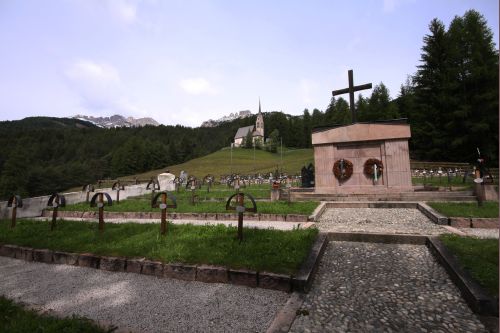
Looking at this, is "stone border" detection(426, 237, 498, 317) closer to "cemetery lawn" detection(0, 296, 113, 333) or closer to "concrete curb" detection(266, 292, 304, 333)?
"concrete curb" detection(266, 292, 304, 333)

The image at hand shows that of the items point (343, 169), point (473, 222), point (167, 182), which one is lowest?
point (473, 222)

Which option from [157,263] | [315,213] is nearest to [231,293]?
[157,263]

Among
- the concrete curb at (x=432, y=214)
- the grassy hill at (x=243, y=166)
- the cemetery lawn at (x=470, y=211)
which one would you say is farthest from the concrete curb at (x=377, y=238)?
the grassy hill at (x=243, y=166)

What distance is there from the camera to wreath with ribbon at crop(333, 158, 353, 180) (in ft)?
48.2

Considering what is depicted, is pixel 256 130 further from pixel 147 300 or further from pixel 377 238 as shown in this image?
pixel 147 300

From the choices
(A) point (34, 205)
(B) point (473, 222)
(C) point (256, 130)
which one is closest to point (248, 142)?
(C) point (256, 130)

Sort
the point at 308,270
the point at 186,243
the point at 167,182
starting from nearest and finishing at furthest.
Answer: the point at 308,270 < the point at 186,243 < the point at 167,182

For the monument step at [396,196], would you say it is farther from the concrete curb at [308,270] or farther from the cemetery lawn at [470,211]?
the concrete curb at [308,270]

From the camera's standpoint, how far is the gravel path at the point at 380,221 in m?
7.32

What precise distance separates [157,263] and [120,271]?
95cm

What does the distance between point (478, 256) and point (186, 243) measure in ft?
19.5

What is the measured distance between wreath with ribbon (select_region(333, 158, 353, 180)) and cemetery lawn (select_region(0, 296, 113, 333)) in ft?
44.6

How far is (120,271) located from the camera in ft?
17.9

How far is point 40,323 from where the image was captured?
3254 millimetres
